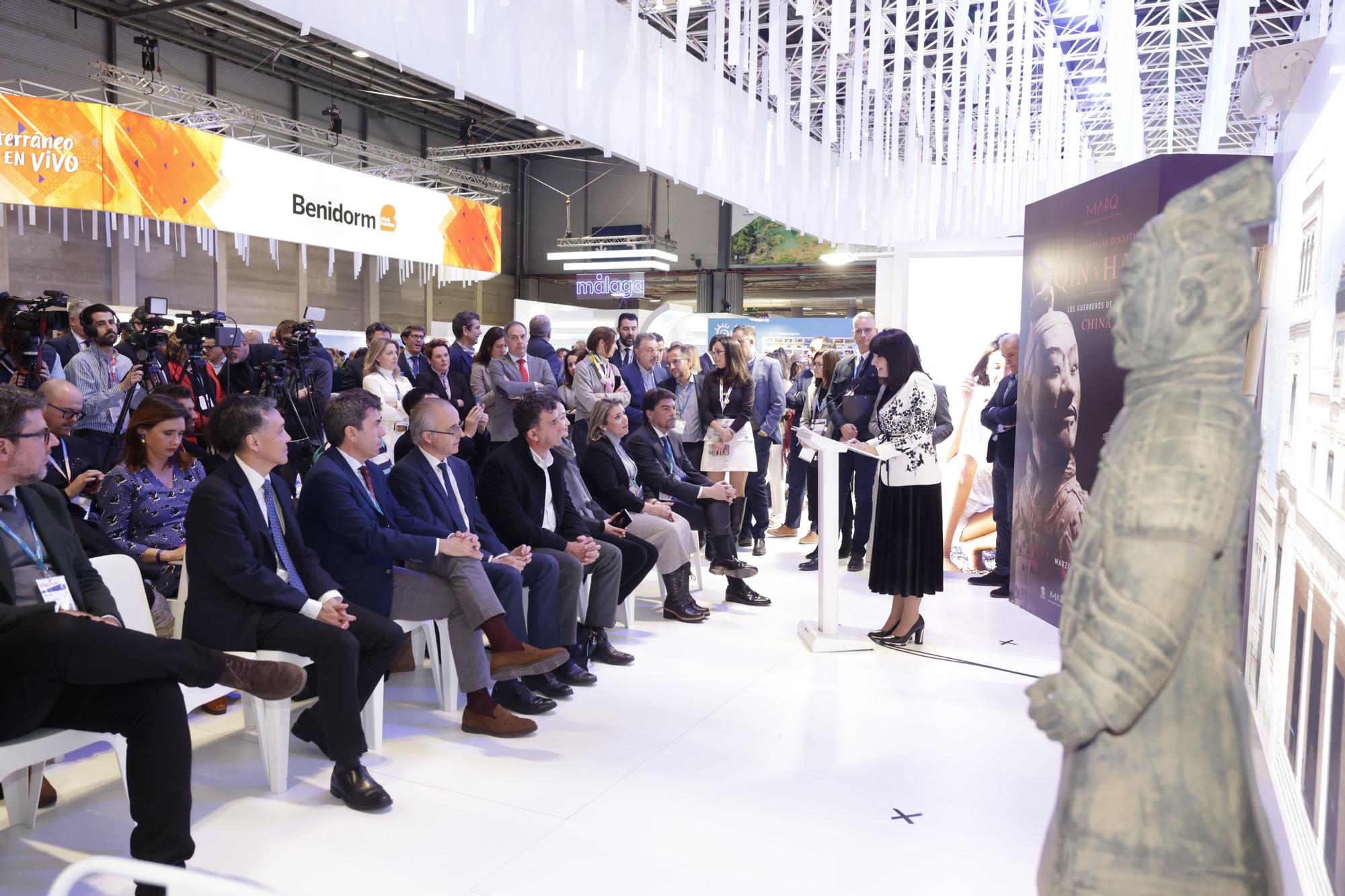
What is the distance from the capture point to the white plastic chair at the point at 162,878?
3.49 feet

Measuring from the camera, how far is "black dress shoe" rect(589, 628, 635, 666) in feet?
13.2

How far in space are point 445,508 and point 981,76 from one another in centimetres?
657

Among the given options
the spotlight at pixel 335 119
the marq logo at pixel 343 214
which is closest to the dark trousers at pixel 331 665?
the marq logo at pixel 343 214

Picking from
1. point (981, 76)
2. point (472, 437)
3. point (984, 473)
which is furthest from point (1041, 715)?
point (981, 76)

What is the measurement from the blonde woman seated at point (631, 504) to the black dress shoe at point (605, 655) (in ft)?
1.92

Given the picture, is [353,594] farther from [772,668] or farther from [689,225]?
[689,225]

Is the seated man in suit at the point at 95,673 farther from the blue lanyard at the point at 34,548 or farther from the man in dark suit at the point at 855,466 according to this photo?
the man in dark suit at the point at 855,466

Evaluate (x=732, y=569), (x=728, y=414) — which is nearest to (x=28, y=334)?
(x=732, y=569)

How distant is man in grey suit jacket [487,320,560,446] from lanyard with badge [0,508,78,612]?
3124 mm

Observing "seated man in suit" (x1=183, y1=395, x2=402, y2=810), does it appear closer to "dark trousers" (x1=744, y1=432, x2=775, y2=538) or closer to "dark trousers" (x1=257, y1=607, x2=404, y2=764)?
"dark trousers" (x1=257, y1=607, x2=404, y2=764)

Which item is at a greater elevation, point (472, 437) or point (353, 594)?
point (472, 437)

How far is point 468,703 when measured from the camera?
3.23m

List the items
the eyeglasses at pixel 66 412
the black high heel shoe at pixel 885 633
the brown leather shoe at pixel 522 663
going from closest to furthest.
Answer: the brown leather shoe at pixel 522 663, the eyeglasses at pixel 66 412, the black high heel shoe at pixel 885 633

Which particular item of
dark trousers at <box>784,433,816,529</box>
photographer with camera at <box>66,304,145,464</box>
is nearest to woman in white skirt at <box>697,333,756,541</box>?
dark trousers at <box>784,433,816,529</box>
